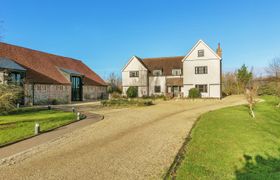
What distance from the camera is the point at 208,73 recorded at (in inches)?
1610

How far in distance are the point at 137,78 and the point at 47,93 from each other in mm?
18639

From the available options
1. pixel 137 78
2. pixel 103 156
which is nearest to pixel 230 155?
pixel 103 156

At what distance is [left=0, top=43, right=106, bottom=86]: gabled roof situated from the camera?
104 feet

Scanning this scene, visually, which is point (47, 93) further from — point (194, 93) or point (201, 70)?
point (201, 70)

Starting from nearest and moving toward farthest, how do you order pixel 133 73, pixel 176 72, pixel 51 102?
pixel 51 102, pixel 176 72, pixel 133 73

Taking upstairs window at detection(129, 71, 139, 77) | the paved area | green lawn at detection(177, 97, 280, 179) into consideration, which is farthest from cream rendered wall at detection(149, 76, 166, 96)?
green lawn at detection(177, 97, 280, 179)

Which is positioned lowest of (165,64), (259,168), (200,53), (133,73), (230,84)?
(259,168)

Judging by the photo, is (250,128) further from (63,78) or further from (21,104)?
(63,78)

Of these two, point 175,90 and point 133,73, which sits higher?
point 133,73

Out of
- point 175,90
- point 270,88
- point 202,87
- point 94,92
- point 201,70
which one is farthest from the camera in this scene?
point 175,90

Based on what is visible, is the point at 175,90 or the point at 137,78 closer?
the point at 175,90

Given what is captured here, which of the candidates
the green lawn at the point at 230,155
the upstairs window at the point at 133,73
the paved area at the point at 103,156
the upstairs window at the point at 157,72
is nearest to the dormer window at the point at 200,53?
the upstairs window at the point at 157,72

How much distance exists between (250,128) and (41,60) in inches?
1256

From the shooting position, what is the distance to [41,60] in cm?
3725
